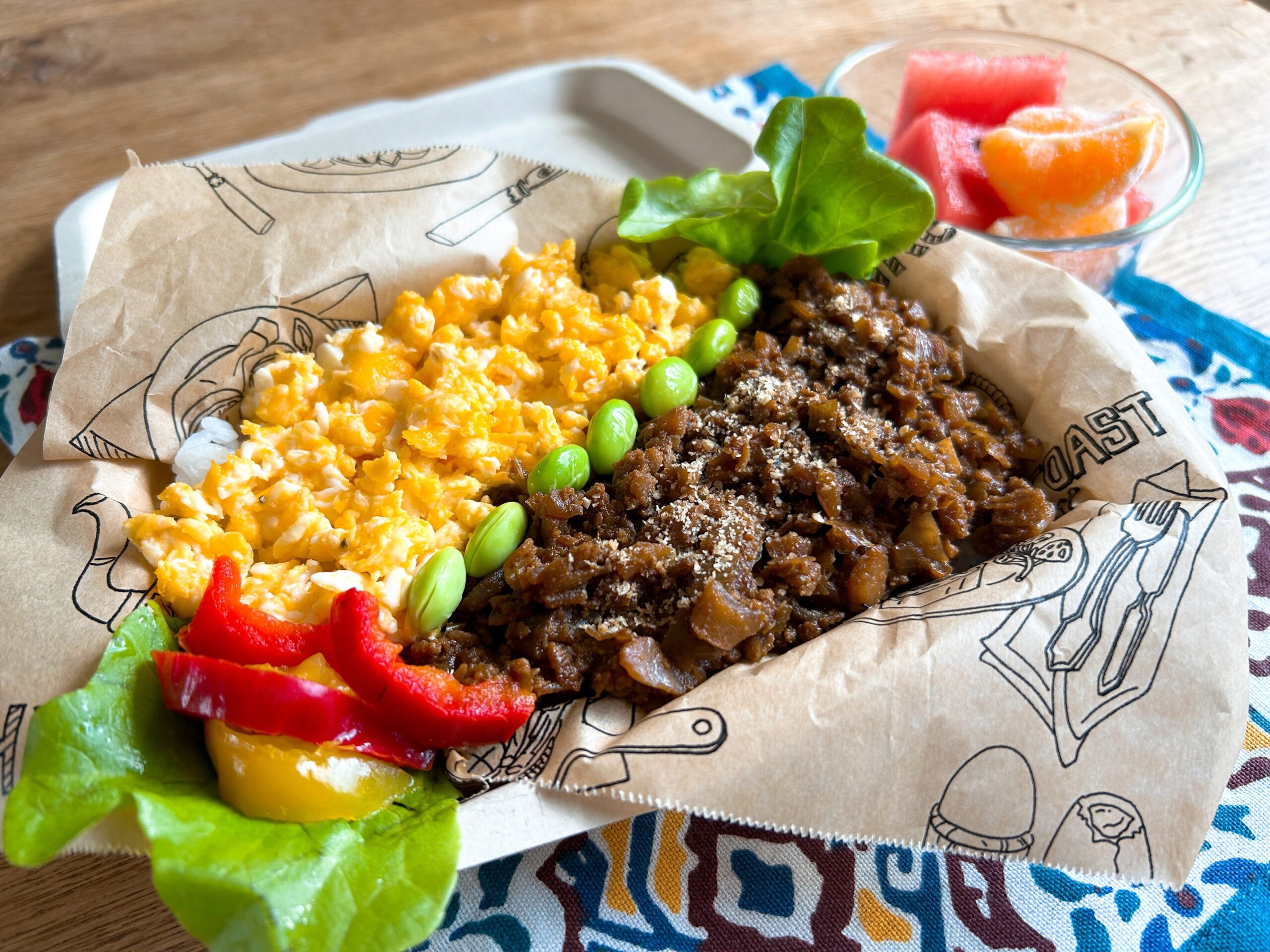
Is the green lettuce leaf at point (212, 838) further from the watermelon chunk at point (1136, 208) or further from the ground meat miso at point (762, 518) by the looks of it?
the watermelon chunk at point (1136, 208)

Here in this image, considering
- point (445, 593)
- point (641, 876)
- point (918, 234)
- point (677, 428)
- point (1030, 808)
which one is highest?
point (918, 234)

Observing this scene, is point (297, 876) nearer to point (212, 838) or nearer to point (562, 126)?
point (212, 838)

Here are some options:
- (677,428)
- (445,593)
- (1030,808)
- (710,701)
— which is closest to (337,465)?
(445,593)

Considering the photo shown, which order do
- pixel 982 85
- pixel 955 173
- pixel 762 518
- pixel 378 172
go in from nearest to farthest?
pixel 762 518
pixel 378 172
pixel 955 173
pixel 982 85

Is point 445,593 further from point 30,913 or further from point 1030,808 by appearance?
point 1030,808

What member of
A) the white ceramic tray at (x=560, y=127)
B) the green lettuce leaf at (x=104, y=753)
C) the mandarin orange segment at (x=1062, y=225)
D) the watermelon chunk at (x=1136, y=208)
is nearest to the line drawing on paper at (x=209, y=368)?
the green lettuce leaf at (x=104, y=753)

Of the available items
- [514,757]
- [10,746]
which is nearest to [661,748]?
[514,757]

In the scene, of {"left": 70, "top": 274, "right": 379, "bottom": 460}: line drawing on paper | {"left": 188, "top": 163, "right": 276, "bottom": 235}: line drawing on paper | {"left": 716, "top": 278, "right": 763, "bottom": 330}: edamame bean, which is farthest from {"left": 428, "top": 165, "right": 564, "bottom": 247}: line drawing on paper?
{"left": 716, "top": 278, "right": 763, "bottom": 330}: edamame bean
